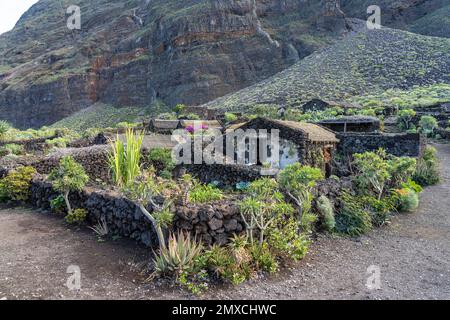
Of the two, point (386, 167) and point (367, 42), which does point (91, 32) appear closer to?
point (367, 42)

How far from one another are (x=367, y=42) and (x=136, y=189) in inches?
2788

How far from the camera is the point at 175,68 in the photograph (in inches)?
3519

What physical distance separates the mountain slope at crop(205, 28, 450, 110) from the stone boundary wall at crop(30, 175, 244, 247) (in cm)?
3999

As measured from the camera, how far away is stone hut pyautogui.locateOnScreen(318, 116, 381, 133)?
2430 centimetres

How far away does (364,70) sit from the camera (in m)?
57.8

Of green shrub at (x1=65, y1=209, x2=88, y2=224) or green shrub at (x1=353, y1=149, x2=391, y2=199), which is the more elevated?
green shrub at (x1=353, y1=149, x2=391, y2=199)

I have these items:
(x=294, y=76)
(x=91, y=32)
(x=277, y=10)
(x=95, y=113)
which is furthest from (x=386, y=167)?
(x=91, y=32)

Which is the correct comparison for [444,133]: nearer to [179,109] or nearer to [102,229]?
[102,229]

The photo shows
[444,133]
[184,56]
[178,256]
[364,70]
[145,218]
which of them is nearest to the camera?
[178,256]

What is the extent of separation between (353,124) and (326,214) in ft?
55.9

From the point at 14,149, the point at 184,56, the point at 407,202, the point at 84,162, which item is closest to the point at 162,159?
the point at 84,162

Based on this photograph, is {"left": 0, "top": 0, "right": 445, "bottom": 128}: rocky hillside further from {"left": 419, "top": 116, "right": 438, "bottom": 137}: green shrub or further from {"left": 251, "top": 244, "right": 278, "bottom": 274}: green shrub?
{"left": 251, "top": 244, "right": 278, "bottom": 274}: green shrub

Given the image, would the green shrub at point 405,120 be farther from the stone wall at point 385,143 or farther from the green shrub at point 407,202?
the green shrub at point 407,202

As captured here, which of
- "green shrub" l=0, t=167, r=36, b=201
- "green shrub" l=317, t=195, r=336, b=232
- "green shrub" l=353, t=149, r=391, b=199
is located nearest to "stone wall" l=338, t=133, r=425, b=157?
"green shrub" l=353, t=149, r=391, b=199
